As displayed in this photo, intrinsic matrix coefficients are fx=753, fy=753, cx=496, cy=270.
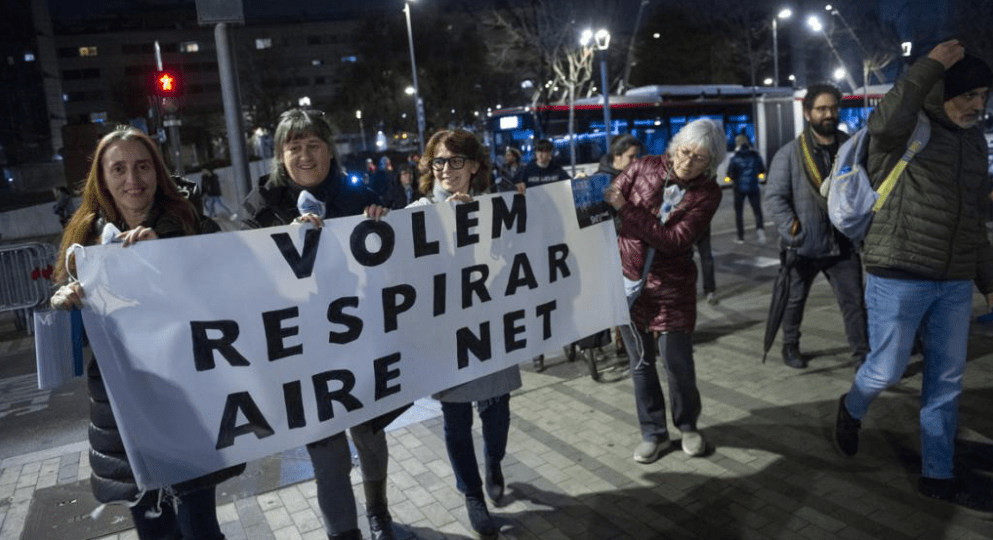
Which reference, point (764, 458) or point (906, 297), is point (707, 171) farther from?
point (764, 458)

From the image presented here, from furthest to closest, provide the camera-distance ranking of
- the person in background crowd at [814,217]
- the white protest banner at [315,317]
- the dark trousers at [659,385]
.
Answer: the person in background crowd at [814,217]
the dark trousers at [659,385]
the white protest banner at [315,317]

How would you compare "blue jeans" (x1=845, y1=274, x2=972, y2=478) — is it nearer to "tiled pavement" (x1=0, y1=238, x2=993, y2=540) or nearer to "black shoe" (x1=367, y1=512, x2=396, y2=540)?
"tiled pavement" (x1=0, y1=238, x2=993, y2=540)

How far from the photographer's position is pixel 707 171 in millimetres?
4031

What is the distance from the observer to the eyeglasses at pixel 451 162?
3.57 m

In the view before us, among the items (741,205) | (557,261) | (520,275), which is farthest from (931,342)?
(741,205)

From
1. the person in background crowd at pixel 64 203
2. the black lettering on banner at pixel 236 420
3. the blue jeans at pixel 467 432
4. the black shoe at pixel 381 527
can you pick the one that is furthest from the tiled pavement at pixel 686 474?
the person in background crowd at pixel 64 203

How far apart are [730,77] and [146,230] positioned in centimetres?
4622

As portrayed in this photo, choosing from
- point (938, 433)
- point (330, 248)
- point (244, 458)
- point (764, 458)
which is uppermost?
point (330, 248)

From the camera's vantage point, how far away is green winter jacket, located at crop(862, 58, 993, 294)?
135 inches

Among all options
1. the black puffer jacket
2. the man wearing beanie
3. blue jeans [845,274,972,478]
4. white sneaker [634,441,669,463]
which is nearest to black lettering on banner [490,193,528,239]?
the black puffer jacket

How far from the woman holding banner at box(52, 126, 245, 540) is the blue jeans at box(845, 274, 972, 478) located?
9.94ft

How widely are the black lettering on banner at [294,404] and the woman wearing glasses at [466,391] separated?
754mm

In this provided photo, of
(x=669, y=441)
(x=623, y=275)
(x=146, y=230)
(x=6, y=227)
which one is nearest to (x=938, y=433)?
(x=669, y=441)

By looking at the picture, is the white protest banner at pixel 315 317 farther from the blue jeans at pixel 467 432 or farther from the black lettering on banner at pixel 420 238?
the blue jeans at pixel 467 432
